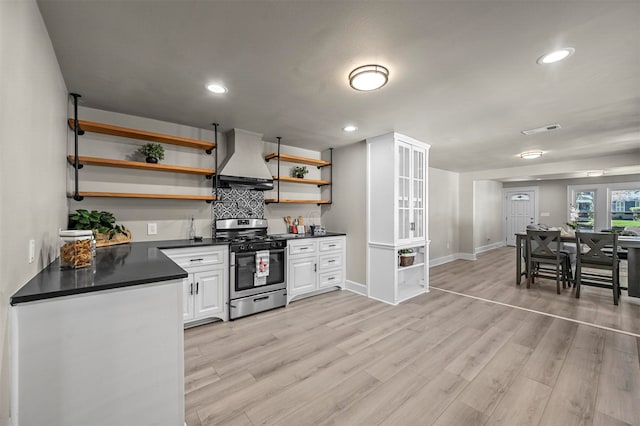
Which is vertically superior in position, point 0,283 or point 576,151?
point 576,151

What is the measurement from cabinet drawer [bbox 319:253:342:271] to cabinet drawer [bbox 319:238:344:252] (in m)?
0.09

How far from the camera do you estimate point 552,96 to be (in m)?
2.53

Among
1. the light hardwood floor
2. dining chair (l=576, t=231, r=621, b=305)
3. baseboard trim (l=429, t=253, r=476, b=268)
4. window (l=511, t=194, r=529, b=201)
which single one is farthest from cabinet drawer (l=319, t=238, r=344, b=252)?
window (l=511, t=194, r=529, b=201)

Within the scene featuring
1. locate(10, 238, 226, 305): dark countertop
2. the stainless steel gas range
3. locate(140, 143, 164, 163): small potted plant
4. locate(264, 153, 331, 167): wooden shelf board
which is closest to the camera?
locate(10, 238, 226, 305): dark countertop

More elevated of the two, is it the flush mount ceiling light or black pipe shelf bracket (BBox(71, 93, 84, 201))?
the flush mount ceiling light

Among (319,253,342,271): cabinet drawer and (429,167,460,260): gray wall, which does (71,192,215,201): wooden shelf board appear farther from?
(429,167,460,260): gray wall

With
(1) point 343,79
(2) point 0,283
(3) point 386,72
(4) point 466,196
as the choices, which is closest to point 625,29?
(3) point 386,72

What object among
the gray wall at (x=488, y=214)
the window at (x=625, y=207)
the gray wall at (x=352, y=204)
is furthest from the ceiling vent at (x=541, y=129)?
the window at (x=625, y=207)

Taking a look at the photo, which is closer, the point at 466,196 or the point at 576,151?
the point at 576,151

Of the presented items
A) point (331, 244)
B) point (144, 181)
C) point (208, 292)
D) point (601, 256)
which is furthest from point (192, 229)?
point (601, 256)

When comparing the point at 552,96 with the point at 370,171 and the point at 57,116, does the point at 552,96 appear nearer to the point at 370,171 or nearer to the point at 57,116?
the point at 370,171

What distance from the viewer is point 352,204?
14.2ft

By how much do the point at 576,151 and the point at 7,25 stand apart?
22.0 ft

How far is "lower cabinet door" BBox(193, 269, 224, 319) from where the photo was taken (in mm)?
2930
